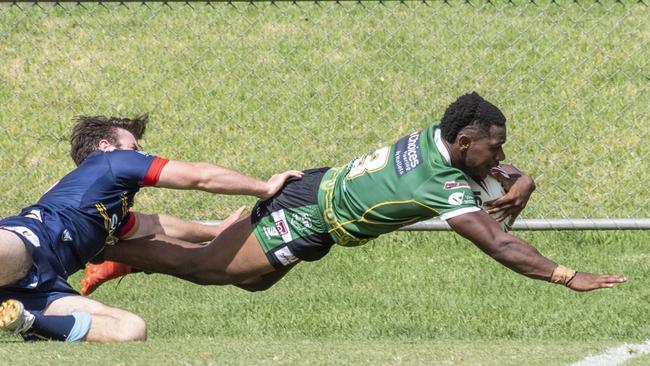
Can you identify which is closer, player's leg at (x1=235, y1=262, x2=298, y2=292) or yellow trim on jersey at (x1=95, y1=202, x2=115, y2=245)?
yellow trim on jersey at (x1=95, y1=202, x2=115, y2=245)

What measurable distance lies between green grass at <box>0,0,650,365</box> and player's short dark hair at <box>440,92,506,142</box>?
159cm

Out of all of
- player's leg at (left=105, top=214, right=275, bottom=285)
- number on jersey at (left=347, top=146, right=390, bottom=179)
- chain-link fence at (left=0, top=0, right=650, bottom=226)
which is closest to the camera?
number on jersey at (left=347, top=146, right=390, bottom=179)

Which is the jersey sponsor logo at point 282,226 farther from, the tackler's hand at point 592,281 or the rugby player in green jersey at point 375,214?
the tackler's hand at point 592,281

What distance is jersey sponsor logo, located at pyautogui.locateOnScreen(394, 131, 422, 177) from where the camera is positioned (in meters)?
6.57

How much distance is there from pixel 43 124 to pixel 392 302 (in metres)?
3.93

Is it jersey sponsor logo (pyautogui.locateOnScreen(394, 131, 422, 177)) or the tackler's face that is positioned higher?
the tackler's face

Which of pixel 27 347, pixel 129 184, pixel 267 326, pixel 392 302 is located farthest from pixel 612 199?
pixel 27 347

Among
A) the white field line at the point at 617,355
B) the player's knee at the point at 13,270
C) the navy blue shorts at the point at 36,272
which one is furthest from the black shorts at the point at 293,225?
the white field line at the point at 617,355

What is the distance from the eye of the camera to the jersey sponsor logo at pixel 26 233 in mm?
6627

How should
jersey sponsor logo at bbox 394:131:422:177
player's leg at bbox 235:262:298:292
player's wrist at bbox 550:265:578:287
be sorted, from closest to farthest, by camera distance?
player's wrist at bbox 550:265:578:287 < jersey sponsor logo at bbox 394:131:422:177 < player's leg at bbox 235:262:298:292

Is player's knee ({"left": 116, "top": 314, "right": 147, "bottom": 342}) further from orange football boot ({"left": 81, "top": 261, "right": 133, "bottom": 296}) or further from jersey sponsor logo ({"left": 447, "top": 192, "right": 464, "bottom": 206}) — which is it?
jersey sponsor logo ({"left": 447, "top": 192, "right": 464, "bottom": 206})

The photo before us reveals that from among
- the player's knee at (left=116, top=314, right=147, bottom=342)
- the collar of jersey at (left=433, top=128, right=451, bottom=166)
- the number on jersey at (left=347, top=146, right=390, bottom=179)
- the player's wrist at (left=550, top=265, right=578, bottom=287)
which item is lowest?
the player's knee at (left=116, top=314, right=147, bottom=342)

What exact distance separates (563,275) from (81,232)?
2.59m

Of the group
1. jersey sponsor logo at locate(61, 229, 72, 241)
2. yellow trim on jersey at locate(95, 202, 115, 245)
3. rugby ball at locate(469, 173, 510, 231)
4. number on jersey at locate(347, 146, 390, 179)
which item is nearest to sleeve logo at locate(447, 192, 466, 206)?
rugby ball at locate(469, 173, 510, 231)
